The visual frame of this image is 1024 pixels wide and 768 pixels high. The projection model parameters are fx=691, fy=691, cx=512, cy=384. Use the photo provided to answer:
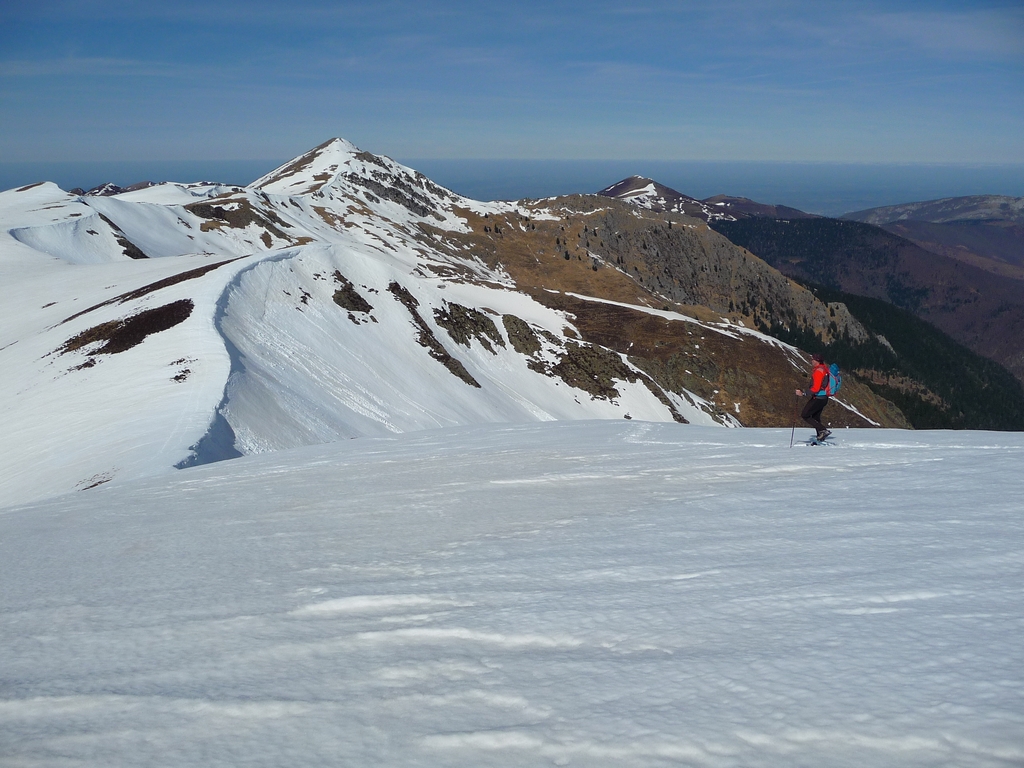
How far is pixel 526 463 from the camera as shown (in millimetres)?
14234

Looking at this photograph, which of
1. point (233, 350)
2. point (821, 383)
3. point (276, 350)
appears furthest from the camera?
point (276, 350)

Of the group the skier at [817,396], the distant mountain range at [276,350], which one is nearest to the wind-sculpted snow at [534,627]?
the skier at [817,396]

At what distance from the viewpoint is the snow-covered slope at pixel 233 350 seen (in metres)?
25.6

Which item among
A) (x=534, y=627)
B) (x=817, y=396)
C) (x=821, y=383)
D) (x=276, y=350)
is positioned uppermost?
(x=821, y=383)

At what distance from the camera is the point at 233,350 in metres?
35.7

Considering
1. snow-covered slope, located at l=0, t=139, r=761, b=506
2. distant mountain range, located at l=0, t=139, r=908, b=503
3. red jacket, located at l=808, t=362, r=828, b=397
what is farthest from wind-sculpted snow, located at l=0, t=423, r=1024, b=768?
distant mountain range, located at l=0, t=139, r=908, b=503

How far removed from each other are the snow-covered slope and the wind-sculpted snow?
12.8 metres

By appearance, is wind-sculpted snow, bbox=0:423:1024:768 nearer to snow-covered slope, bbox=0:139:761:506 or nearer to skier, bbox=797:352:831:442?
skier, bbox=797:352:831:442

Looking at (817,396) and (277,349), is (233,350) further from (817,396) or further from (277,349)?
(817,396)

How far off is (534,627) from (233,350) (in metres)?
33.5

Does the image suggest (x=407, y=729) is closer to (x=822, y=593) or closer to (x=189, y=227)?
(x=822, y=593)

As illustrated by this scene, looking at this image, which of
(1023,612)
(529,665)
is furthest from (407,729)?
(1023,612)

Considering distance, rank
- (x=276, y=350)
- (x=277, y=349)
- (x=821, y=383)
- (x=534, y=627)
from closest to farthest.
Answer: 1. (x=534, y=627)
2. (x=821, y=383)
3. (x=276, y=350)
4. (x=277, y=349)

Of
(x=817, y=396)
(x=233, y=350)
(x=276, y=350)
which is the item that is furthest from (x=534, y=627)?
(x=276, y=350)
